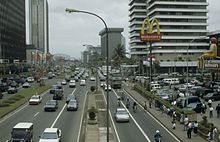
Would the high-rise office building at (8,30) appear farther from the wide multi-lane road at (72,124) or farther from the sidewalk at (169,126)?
the sidewalk at (169,126)

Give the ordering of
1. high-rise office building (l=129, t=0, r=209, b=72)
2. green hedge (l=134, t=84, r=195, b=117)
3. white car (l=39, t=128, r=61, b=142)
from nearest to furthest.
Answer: white car (l=39, t=128, r=61, b=142), green hedge (l=134, t=84, r=195, b=117), high-rise office building (l=129, t=0, r=209, b=72)

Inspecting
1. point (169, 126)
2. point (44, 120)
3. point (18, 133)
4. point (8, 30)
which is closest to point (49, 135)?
point (18, 133)

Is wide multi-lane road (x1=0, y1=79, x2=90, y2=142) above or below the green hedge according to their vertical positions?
below

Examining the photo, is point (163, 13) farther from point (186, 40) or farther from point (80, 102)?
point (80, 102)

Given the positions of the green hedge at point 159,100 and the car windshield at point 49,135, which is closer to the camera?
the car windshield at point 49,135

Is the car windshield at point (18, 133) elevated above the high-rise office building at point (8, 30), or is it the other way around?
the high-rise office building at point (8, 30)

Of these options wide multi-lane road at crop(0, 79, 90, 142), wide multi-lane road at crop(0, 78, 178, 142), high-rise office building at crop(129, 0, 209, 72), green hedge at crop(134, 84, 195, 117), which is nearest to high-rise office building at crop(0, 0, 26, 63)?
high-rise office building at crop(129, 0, 209, 72)

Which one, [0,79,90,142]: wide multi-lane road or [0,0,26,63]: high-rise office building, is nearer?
[0,79,90,142]: wide multi-lane road

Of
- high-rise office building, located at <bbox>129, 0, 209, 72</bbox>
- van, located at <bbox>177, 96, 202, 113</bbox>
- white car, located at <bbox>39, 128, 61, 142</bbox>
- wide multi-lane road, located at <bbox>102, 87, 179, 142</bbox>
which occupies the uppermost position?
high-rise office building, located at <bbox>129, 0, 209, 72</bbox>

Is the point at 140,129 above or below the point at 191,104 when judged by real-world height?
below

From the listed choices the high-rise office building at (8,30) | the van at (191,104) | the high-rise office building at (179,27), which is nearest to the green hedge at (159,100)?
the van at (191,104)

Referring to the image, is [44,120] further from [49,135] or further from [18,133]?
[49,135]

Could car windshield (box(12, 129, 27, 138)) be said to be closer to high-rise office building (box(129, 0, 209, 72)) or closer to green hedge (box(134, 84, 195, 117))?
green hedge (box(134, 84, 195, 117))

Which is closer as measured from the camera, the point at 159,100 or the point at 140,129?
the point at 140,129
